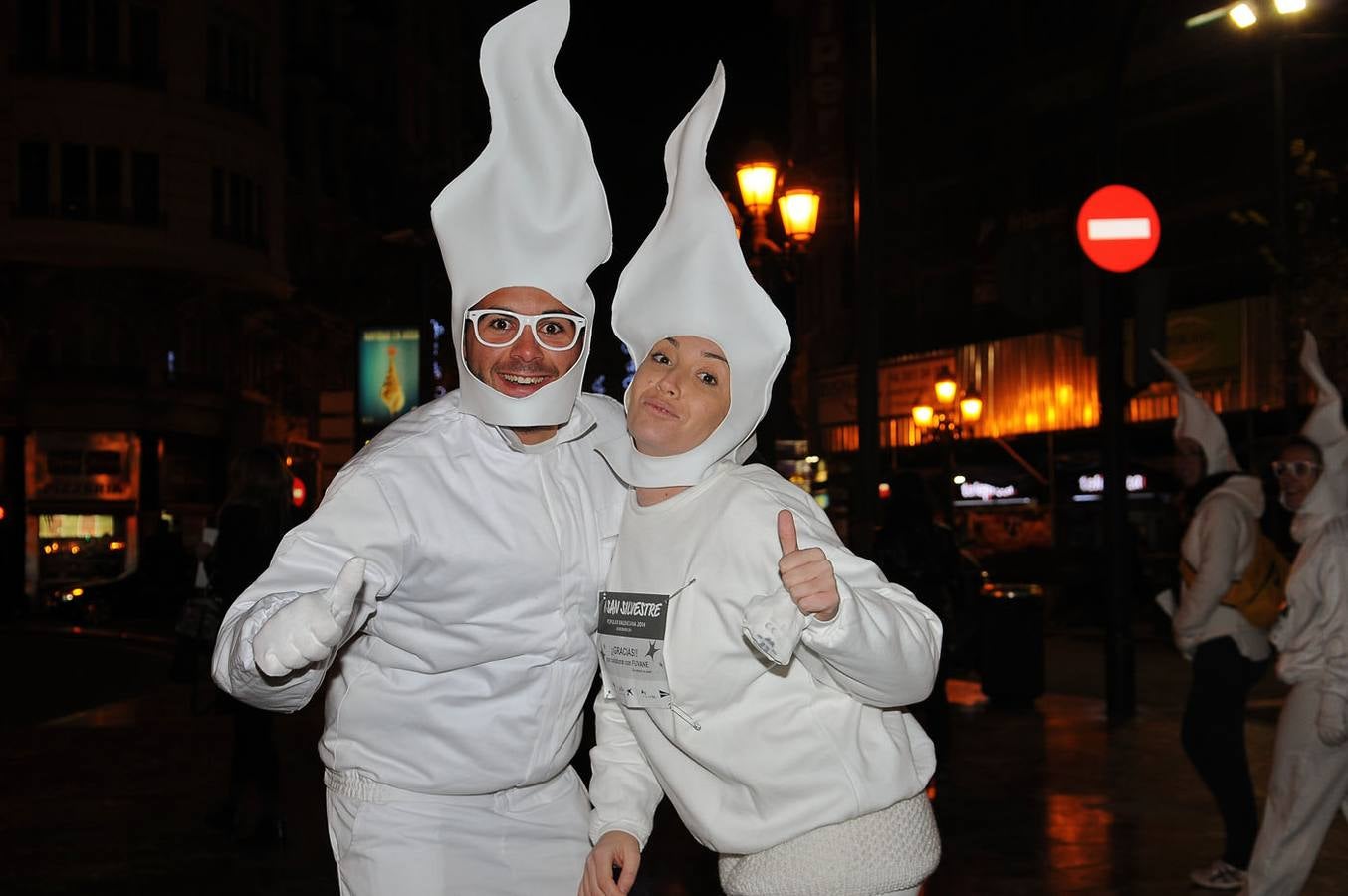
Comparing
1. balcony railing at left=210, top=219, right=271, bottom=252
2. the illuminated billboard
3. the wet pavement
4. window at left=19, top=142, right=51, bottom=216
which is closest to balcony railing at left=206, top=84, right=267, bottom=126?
balcony railing at left=210, top=219, right=271, bottom=252

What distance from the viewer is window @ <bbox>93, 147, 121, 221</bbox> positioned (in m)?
35.2

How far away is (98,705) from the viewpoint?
16.0 m

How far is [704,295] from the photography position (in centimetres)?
379

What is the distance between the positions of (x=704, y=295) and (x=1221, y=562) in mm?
4652

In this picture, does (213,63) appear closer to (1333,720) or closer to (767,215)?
(767,215)

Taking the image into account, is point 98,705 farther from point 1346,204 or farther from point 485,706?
point 1346,204

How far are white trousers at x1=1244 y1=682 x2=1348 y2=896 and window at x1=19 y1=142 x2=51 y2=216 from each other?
3344 cm

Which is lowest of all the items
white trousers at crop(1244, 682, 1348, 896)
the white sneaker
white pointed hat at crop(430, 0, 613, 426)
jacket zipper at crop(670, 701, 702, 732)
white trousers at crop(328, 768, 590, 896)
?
the white sneaker

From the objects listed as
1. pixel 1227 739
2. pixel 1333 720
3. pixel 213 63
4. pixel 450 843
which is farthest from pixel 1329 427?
pixel 213 63

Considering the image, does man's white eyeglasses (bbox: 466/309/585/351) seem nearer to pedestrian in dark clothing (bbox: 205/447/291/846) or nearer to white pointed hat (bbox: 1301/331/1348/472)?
white pointed hat (bbox: 1301/331/1348/472)

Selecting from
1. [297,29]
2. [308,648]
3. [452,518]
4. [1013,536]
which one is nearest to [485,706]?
[452,518]

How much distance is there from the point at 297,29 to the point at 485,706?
42363 millimetres

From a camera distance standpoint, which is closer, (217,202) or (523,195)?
(523,195)

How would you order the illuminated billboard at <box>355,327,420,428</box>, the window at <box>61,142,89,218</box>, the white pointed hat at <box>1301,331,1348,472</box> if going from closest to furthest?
the white pointed hat at <box>1301,331,1348,472</box> → the illuminated billboard at <box>355,327,420,428</box> → the window at <box>61,142,89,218</box>
